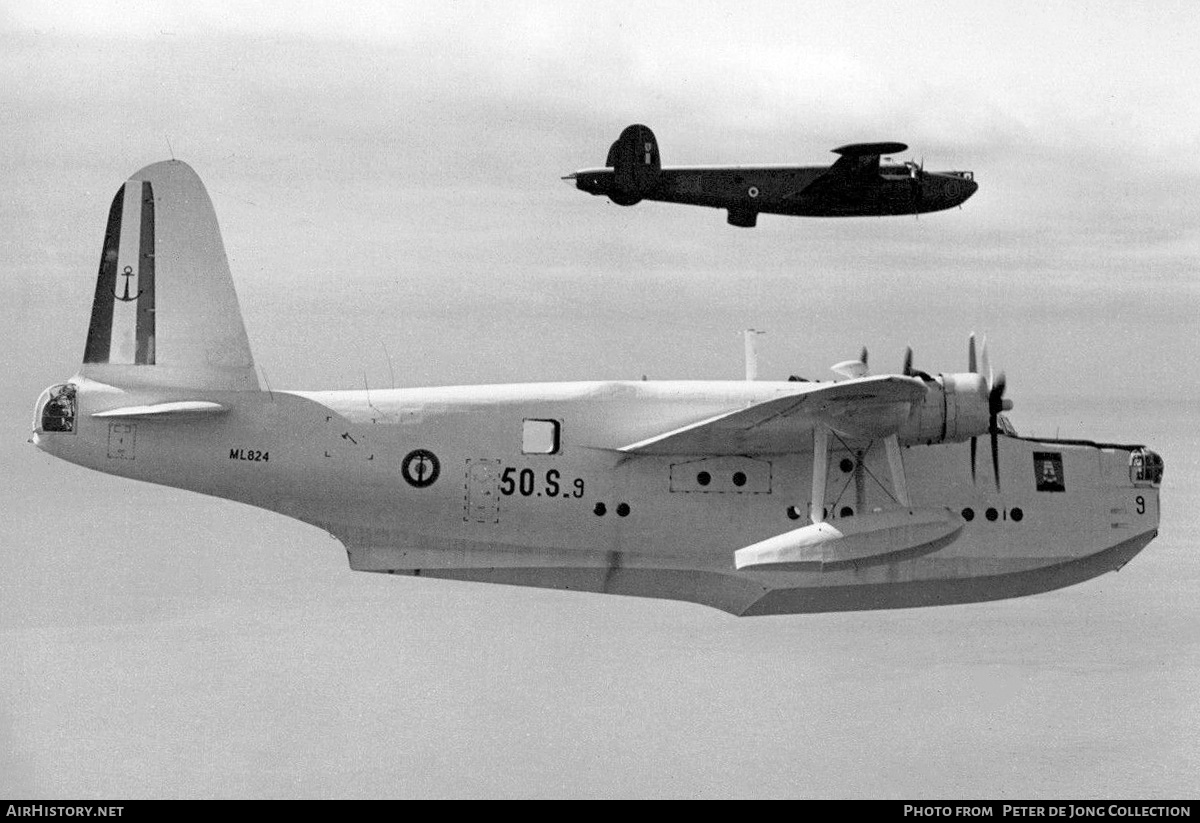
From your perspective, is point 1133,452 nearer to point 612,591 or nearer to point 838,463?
point 838,463

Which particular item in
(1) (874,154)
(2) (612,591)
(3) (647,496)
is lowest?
(2) (612,591)

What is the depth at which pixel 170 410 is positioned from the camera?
1931 cm

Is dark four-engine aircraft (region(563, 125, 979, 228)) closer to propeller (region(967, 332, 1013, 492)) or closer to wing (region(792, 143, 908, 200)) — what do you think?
wing (region(792, 143, 908, 200))

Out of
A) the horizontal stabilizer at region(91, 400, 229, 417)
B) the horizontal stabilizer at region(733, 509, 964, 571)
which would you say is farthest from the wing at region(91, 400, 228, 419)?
the horizontal stabilizer at region(733, 509, 964, 571)

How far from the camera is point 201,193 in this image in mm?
20406

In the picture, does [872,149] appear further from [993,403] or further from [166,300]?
[166,300]

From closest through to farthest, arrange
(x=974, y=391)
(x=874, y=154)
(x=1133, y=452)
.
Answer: (x=974, y=391), (x=1133, y=452), (x=874, y=154)

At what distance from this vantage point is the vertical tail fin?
19969mm

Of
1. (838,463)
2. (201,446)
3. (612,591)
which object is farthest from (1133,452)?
(201,446)

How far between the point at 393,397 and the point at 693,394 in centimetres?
413

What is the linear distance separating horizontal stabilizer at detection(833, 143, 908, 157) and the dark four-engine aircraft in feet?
1.35

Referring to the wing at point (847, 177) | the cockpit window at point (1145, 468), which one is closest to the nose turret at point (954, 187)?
the wing at point (847, 177)

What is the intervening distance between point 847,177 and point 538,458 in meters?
8.95

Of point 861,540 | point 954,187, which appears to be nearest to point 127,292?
point 861,540
